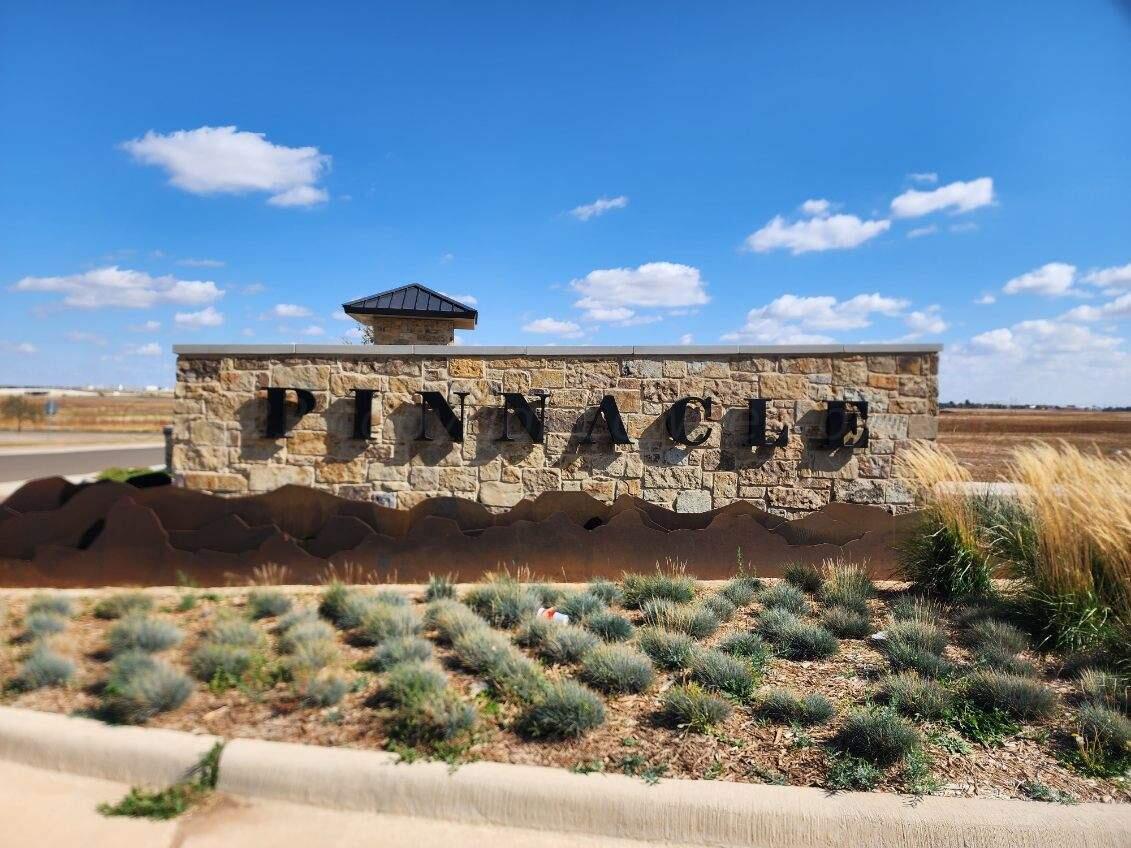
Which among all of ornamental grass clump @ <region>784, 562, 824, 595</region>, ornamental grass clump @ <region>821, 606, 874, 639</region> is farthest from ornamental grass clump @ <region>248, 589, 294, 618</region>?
ornamental grass clump @ <region>784, 562, 824, 595</region>

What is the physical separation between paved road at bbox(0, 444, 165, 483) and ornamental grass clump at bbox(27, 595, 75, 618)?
1177 cm

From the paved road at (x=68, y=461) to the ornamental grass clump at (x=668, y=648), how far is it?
15718mm

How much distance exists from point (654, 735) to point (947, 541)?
3.70 metres

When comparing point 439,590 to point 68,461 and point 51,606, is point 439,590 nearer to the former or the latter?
point 51,606

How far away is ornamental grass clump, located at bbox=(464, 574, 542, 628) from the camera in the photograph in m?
5.25

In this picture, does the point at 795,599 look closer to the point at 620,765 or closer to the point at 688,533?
the point at 688,533

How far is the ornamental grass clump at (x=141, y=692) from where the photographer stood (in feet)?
12.4

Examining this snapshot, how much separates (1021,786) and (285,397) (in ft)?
24.7

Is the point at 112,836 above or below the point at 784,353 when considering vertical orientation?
below

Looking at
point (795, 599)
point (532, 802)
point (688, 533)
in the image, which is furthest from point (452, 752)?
point (688, 533)

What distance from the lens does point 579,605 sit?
5.52m

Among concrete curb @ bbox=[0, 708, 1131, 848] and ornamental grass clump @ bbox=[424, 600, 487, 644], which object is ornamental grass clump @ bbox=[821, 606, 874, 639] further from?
ornamental grass clump @ bbox=[424, 600, 487, 644]

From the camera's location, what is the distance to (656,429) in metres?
7.98

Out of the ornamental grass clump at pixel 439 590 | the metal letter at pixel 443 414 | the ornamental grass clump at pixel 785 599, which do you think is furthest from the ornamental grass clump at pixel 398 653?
the metal letter at pixel 443 414
